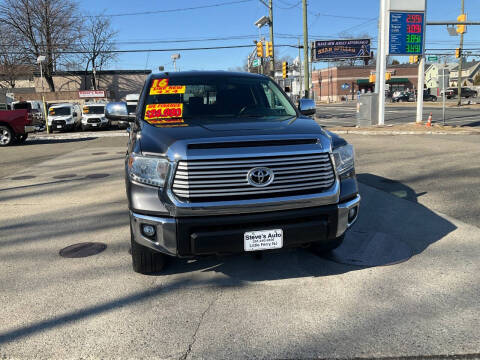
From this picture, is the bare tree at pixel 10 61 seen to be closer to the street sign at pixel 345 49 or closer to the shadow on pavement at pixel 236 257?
the street sign at pixel 345 49

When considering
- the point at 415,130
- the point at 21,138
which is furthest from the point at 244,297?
the point at 21,138

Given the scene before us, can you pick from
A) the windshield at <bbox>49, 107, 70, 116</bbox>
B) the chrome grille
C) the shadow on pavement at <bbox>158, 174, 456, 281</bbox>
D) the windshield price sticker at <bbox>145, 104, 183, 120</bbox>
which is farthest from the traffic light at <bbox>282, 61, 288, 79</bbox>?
the chrome grille

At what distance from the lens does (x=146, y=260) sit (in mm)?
3846

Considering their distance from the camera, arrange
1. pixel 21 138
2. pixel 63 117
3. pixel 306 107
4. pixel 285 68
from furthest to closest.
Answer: pixel 285 68, pixel 63 117, pixel 21 138, pixel 306 107

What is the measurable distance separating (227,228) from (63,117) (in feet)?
77.4

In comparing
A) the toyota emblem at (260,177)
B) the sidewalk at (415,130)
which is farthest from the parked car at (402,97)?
the toyota emblem at (260,177)

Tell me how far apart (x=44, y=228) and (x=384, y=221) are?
4.54 m

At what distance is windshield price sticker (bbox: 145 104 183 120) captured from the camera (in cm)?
423

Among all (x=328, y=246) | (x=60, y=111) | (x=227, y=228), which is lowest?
(x=328, y=246)

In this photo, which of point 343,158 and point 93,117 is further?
point 93,117

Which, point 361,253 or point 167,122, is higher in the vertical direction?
point 167,122

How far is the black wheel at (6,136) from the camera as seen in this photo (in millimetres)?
17047

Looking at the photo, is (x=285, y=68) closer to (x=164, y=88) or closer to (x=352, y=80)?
(x=164, y=88)

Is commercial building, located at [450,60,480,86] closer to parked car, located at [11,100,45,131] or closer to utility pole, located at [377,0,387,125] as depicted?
utility pole, located at [377,0,387,125]
